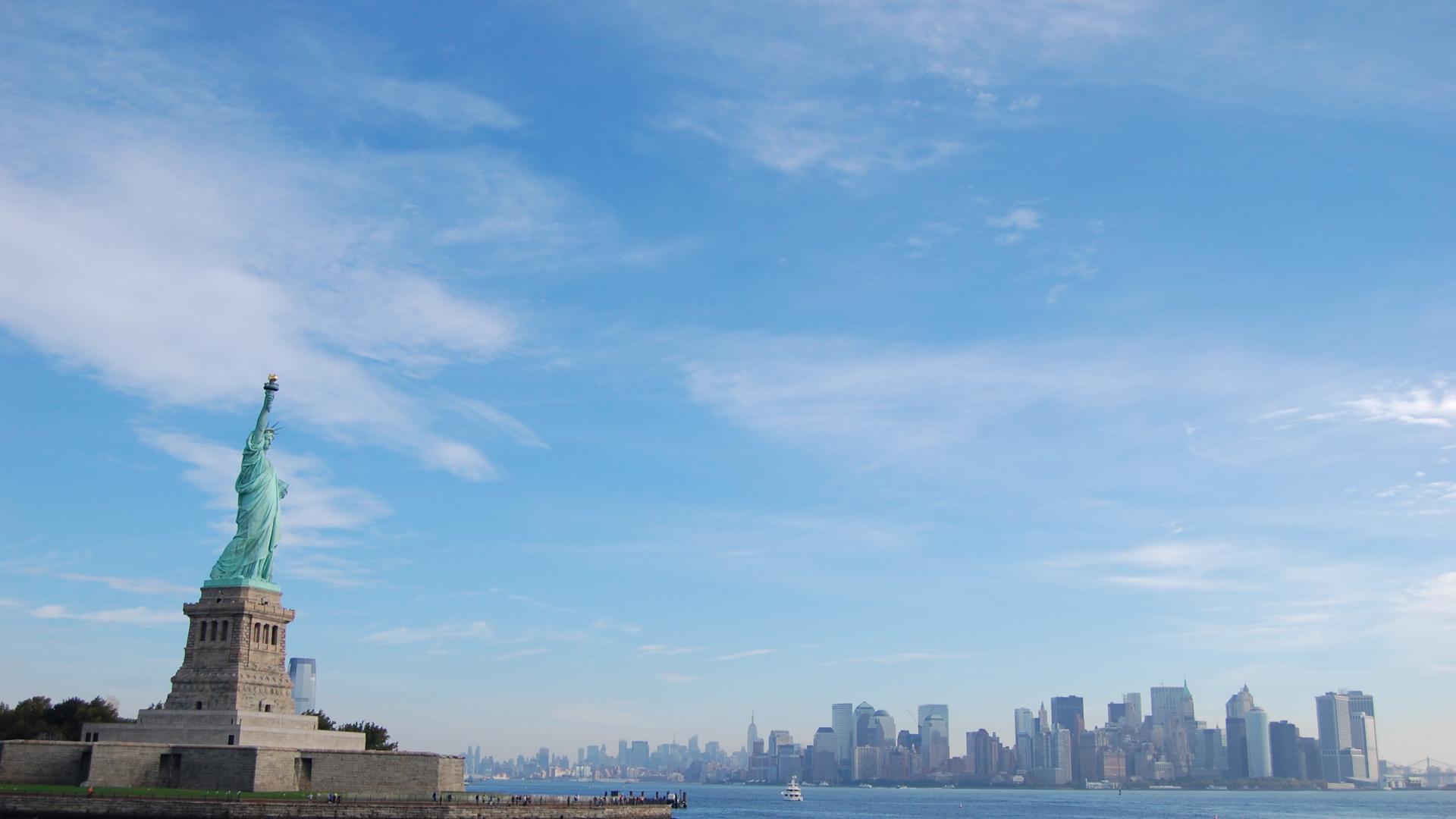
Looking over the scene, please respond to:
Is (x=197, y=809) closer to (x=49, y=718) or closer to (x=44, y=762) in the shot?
(x=44, y=762)

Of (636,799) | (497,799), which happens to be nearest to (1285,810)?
(636,799)

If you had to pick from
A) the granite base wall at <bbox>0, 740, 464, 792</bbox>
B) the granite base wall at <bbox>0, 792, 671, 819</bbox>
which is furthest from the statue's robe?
the granite base wall at <bbox>0, 792, 671, 819</bbox>

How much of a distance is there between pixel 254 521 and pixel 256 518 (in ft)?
0.77

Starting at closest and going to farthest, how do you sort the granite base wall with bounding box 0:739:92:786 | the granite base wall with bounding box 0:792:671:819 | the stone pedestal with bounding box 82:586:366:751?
1. the granite base wall with bounding box 0:792:671:819
2. the granite base wall with bounding box 0:739:92:786
3. the stone pedestal with bounding box 82:586:366:751

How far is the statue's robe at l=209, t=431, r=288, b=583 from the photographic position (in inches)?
3322

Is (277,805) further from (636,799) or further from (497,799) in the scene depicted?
(636,799)

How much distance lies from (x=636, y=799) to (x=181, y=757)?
104ft

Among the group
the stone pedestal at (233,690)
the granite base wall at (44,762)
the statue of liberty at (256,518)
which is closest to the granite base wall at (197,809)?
Result: the granite base wall at (44,762)

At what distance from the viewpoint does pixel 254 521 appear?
85250mm

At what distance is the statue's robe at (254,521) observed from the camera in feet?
277

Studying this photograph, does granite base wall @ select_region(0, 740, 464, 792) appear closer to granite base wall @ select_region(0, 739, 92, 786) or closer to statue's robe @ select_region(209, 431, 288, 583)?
granite base wall @ select_region(0, 739, 92, 786)

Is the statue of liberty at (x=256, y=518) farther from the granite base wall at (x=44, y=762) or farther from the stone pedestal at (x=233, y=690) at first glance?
the granite base wall at (x=44, y=762)

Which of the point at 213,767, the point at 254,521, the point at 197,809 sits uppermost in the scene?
the point at 254,521

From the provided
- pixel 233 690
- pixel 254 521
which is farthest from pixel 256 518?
pixel 233 690
